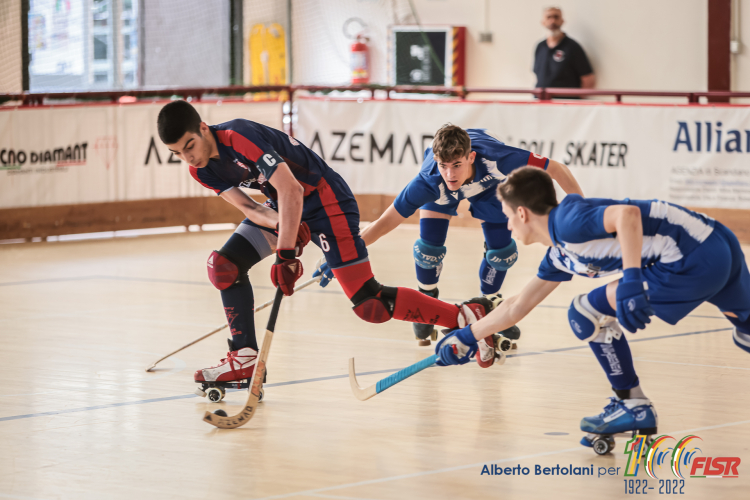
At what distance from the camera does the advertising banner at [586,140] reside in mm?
10160

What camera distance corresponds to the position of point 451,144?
535 centimetres

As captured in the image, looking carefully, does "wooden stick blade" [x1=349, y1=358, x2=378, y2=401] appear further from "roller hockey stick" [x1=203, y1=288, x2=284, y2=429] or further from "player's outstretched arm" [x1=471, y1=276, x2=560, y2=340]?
"player's outstretched arm" [x1=471, y1=276, x2=560, y2=340]

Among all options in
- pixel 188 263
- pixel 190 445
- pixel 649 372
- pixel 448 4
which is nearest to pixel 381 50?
pixel 448 4

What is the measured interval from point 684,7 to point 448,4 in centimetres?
389

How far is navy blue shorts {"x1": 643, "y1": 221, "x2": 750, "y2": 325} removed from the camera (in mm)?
3754

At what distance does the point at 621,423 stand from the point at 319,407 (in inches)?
57.1

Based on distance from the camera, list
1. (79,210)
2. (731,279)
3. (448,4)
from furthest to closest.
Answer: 1. (448,4)
2. (79,210)
3. (731,279)

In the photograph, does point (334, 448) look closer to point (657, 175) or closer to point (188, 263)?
point (188, 263)

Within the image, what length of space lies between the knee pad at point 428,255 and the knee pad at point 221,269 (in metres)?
1.64

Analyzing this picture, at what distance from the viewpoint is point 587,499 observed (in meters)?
3.56

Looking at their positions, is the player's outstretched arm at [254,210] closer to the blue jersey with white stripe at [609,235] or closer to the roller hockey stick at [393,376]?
the roller hockey stick at [393,376]

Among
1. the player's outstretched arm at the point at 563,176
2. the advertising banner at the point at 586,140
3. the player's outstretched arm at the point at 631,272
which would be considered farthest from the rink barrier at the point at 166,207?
the player's outstretched arm at the point at 631,272

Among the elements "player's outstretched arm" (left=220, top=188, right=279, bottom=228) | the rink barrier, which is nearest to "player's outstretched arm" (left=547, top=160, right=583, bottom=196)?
"player's outstretched arm" (left=220, top=188, right=279, bottom=228)

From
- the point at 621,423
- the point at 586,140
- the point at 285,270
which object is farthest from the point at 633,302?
the point at 586,140
